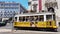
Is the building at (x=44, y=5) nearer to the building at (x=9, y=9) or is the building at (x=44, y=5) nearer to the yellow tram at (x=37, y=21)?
the yellow tram at (x=37, y=21)

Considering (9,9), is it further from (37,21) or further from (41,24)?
(41,24)

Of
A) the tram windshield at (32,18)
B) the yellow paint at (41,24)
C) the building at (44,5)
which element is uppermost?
the building at (44,5)

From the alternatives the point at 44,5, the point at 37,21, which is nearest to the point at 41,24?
the point at 37,21

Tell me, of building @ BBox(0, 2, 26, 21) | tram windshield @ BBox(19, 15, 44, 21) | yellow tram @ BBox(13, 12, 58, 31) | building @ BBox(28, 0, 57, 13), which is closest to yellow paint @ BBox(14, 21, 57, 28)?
yellow tram @ BBox(13, 12, 58, 31)

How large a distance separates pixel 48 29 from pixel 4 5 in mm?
97954

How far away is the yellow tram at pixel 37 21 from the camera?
67.2ft

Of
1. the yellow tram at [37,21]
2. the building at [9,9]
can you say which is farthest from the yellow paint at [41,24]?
the building at [9,9]

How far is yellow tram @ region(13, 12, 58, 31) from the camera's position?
20470mm

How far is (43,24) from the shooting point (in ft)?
68.7

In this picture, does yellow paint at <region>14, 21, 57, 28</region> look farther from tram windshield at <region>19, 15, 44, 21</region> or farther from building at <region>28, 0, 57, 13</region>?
building at <region>28, 0, 57, 13</region>

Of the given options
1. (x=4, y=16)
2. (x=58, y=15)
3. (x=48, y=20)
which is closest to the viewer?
(x=48, y=20)

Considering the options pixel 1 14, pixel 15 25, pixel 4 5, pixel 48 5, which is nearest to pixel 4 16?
pixel 1 14

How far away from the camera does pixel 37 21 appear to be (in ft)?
70.1

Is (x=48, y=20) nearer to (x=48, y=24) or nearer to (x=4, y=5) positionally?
(x=48, y=24)
